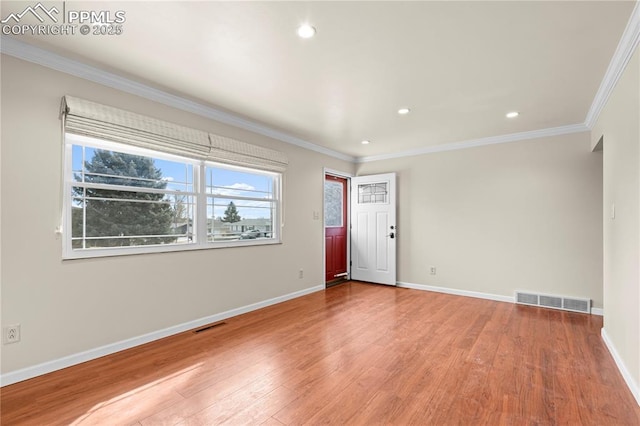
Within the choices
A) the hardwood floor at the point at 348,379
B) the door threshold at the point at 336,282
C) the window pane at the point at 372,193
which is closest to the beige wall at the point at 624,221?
the hardwood floor at the point at 348,379

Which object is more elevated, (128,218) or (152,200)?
(152,200)

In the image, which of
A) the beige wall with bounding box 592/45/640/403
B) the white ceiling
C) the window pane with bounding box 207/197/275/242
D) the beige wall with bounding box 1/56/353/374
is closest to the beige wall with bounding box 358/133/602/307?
the white ceiling

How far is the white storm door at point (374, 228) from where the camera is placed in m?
5.36

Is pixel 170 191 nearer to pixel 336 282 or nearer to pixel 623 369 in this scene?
pixel 336 282

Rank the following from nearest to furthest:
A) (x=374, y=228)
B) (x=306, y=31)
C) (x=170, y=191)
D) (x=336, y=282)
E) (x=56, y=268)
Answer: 1. (x=306, y=31)
2. (x=56, y=268)
3. (x=170, y=191)
4. (x=374, y=228)
5. (x=336, y=282)

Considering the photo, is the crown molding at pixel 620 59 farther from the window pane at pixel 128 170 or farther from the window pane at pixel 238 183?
the window pane at pixel 128 170

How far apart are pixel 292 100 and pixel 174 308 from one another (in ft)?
8.20

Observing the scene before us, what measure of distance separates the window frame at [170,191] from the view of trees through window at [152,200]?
2cm

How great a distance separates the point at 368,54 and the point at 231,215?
8.10 feet

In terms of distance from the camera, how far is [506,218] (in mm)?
4418

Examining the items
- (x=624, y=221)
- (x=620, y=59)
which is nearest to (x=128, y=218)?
(x=624, y=221)

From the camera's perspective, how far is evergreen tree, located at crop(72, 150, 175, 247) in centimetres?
262

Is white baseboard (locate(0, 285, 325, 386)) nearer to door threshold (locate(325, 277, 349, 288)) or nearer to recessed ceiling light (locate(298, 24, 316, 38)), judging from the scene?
door threshold (locate(325, 277, 349, 288))

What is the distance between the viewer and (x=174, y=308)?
3115 millimetres
